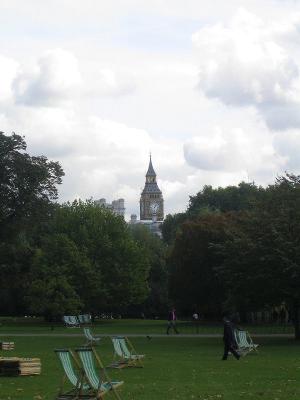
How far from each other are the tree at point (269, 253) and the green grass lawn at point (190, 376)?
450 centimetres

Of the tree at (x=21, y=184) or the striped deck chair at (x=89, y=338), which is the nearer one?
the striped deck chair at (x=89, y=338)

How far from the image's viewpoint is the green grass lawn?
700 inches

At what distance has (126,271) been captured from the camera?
74938 millimetres

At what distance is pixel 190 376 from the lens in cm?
2198

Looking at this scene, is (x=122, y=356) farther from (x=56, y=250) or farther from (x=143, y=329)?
(x=56, y=250)

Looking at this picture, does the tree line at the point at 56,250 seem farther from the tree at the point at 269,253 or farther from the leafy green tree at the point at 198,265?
the tree at the point at 269,253

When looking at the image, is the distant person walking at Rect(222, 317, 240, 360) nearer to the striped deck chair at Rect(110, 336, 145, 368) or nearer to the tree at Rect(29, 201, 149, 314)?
the striped deck chair at Rect(110, 336, 145, 368)

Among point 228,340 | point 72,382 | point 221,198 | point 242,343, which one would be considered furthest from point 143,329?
point 221,198

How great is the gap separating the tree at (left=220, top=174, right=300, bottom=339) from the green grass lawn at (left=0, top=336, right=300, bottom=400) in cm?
450

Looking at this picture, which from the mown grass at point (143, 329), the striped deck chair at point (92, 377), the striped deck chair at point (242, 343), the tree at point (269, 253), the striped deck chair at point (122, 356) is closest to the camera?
the striped deck chair at point (92, 377)

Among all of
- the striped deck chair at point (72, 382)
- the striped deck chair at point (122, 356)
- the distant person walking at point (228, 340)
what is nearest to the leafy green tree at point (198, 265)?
the distant person walking at point (228, 340)

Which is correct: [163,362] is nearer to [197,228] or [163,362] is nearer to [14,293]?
[197,228]

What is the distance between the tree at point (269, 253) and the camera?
131 feet

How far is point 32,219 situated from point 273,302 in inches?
896
